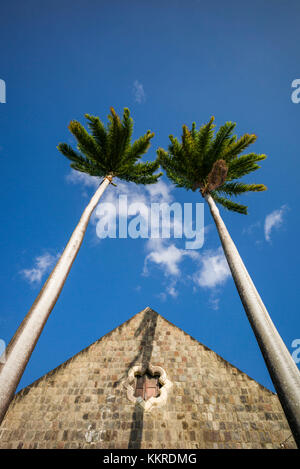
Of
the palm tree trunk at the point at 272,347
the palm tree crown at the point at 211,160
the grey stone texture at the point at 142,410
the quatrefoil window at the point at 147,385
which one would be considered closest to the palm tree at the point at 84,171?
the palm tree crown at the point at 211,160

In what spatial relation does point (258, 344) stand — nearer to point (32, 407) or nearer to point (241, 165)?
point (32, 407)

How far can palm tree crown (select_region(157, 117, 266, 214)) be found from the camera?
1023 cm

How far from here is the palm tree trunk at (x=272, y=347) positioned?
4012 millimetres

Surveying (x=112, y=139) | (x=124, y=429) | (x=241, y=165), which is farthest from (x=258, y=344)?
(x=112, y=139)

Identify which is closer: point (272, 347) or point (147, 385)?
point (272, 347)

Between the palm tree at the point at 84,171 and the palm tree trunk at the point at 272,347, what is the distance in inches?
213

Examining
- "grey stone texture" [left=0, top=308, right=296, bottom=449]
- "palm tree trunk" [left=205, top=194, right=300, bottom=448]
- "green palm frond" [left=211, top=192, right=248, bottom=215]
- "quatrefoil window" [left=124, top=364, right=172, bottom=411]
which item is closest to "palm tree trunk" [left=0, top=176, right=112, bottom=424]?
"grey stone texture" [left=0, top=308, right=296, bottom=449]

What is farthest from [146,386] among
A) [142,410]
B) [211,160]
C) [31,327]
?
[211,160]

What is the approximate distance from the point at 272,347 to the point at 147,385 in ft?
16.9

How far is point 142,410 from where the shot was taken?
23.4 feet

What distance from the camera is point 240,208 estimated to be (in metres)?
11.6

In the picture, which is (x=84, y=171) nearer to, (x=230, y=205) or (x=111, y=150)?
(x=111, y=150)
